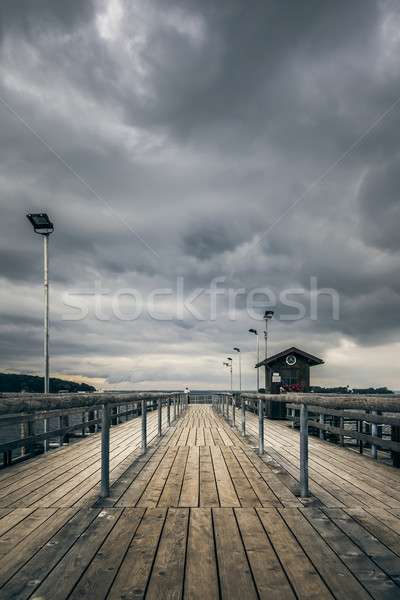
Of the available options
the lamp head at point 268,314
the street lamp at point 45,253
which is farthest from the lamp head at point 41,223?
the lamp head at point 268,314

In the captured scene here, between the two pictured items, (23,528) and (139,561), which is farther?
(23,528)

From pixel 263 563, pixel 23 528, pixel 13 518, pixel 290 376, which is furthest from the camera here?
pixel 290 376

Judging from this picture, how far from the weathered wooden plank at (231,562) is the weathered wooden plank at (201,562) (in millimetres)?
47

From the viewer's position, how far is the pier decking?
2.35 m

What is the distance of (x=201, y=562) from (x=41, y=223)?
9531mm

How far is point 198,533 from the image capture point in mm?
3186

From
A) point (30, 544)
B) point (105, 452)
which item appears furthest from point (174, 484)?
point (30, 544)

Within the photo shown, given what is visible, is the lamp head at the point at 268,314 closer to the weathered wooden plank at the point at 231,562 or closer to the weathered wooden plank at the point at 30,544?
the weathered wooden plank at the point at 231,562

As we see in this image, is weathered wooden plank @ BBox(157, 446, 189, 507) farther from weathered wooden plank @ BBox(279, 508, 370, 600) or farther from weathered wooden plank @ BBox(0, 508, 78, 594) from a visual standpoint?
weathered wooden plank @ BBox(279, 508, 370, 600)

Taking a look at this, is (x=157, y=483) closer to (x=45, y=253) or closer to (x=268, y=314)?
(x=45, y=253)

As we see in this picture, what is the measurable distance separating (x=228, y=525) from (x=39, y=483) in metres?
2.94

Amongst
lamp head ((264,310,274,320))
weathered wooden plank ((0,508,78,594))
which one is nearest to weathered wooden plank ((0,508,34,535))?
weathered wooden plank ((0,508,78,594))

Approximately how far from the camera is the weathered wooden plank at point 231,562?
7.46 feet

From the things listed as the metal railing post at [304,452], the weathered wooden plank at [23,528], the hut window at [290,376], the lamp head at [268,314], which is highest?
the lamp head at [268,314]
